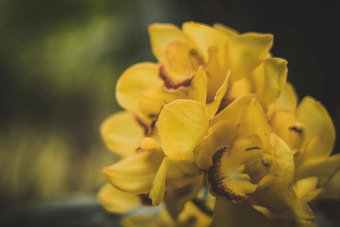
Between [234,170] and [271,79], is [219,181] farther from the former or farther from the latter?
[271,79]

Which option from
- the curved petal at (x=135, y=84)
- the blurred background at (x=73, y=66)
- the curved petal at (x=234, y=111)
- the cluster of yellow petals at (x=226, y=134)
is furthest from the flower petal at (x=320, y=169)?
the blurred background at (x=73, y=66)

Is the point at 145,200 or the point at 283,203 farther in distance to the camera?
the point at 145,200

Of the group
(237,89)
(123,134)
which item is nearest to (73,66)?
(123,134)

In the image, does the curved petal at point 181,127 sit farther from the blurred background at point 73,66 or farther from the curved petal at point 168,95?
the blurred background at point 73,66

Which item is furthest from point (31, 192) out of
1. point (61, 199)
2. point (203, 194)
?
point (203, 194)

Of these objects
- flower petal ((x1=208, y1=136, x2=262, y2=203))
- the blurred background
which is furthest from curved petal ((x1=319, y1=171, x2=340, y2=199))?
the blurred background

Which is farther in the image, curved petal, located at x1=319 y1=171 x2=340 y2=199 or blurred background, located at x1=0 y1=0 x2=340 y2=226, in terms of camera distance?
blurred background, located at x1=0 y1=0 x2=340 y2=226

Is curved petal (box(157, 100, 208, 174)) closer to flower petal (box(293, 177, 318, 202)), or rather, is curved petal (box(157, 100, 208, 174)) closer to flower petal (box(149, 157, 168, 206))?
flower petal (box(149, 157, 168, 206))

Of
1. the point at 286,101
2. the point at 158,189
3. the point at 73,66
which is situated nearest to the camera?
the point at 158,189
